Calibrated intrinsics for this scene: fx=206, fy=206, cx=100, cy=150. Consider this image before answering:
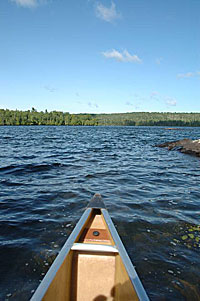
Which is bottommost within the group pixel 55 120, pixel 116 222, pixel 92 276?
pixel 116 222

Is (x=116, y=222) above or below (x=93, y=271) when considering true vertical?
below

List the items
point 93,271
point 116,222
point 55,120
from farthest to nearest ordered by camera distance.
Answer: point 55,120
point 116,222
point 93,271

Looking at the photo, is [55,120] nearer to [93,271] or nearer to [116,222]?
[116,222]

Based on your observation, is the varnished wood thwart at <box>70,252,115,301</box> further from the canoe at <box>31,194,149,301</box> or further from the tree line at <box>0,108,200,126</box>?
the tree line at <box>0,108,200,126</box>

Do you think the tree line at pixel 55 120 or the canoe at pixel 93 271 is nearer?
the canoe at pixel 93 271

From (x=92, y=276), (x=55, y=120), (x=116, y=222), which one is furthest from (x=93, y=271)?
(x=55, y=120)

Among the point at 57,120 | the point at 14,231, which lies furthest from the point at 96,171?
the point at 57,120

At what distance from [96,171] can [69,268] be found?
880 centimetres

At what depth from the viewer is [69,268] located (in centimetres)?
306

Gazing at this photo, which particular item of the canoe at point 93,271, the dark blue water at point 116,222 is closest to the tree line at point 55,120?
the dark blue water at point 116,222

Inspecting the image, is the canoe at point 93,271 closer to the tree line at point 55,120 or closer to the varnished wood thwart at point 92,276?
the varnished wood thwart at point 92,276

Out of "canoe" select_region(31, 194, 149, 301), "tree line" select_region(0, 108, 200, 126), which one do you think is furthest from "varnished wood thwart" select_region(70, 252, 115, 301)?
"tree line" select_region(0, 108, 200, 126)

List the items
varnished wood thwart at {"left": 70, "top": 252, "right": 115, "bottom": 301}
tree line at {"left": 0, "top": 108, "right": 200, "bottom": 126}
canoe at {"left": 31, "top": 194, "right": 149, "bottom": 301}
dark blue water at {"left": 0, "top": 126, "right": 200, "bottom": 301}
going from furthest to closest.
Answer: tree line at {"left": 0, "top": 108, "right": 200, "bottom": 126} < dark blue water at {"left": 0, "top": 126, "right": 200, "bottom": 301} < varnished wood thwart at {"left": 70, "top": 252, "right": 115, "bottom": 301} < canoe at {"left": 31, "top": 194, "right": 149, "bottom": 301}

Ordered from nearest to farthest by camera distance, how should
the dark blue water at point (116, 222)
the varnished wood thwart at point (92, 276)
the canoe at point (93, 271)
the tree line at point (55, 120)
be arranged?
the canoe at point (93, 271), the varnished wood thwart at point (92, 276), the dark blue water at point (116, 222), the tree line at point (55, 120)
